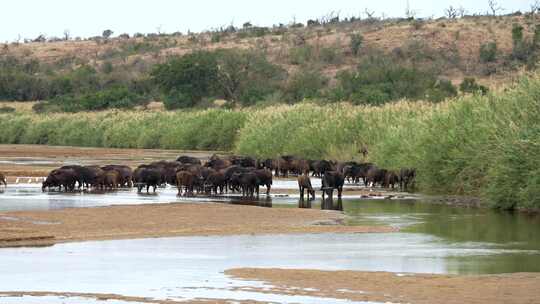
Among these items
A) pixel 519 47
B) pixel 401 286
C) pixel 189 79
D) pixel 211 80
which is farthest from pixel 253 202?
pixel 519 47

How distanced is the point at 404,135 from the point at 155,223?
605 inches

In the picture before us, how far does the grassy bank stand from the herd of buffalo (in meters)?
0.89

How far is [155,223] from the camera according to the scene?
2419 cm

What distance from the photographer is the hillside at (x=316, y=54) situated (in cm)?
9138

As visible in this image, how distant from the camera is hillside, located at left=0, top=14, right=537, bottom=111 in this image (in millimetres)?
91375

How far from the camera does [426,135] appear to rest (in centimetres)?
3434

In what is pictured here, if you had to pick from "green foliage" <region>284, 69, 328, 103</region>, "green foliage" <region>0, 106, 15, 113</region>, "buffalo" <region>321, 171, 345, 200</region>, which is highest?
"green foliage" <region>284, 69, 328, 103</region>

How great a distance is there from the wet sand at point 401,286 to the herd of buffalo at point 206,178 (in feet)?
48.0

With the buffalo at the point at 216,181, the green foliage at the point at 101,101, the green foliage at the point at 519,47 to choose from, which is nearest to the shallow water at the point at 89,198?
the buffalo at the point at 216,181

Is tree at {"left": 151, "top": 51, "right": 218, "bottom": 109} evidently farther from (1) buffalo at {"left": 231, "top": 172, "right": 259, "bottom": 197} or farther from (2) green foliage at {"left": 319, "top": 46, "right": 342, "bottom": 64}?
(1) buffalo at {"left": 231, "top": 172, "right": 259, "bottom": 197}

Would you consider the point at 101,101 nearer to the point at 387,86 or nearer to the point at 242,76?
the point at 242,76

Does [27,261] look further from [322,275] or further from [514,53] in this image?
[514,53]

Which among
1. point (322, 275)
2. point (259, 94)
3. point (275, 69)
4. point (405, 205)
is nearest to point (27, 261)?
point (322, 275)

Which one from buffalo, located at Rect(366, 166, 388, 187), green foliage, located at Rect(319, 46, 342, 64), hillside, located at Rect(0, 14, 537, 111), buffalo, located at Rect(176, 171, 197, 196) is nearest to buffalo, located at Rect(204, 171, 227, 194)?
buffalo, located at Rect(176, 171, 197, 196)
